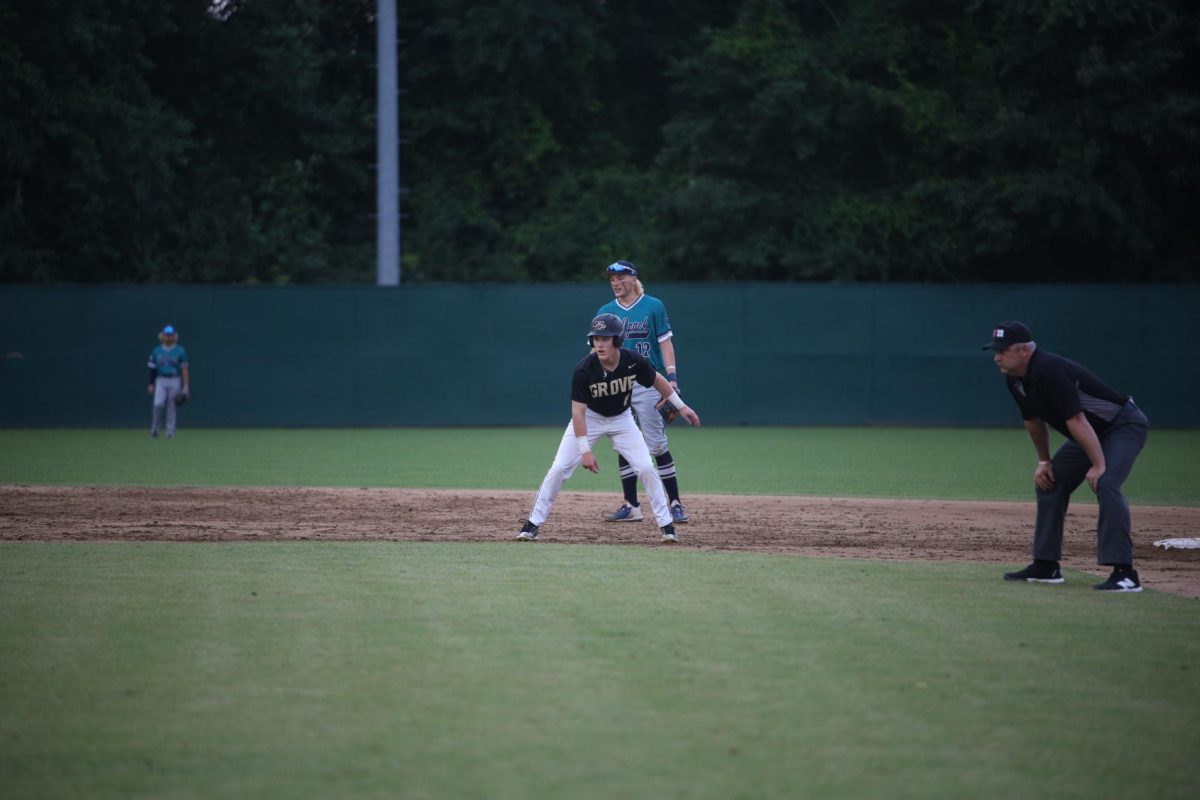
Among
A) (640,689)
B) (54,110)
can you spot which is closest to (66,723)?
(640,689)

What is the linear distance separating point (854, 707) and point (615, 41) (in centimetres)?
3508

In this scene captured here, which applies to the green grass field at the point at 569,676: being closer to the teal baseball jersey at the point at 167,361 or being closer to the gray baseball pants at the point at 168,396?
the teal baseball jersey at the point at 167,361

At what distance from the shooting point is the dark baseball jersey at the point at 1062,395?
8055 mm

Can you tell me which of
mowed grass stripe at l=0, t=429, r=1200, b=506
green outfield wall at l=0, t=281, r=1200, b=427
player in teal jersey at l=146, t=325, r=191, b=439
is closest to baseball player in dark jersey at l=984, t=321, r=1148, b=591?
mowed grass stripe at l=0, t=429, r=1200, b=506

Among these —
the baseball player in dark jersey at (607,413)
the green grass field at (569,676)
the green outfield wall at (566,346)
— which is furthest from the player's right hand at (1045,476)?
the green outfield wall at (566,346)

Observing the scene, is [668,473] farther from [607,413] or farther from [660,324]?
[607,413]

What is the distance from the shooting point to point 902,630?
7047 mm

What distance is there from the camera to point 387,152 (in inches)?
1134

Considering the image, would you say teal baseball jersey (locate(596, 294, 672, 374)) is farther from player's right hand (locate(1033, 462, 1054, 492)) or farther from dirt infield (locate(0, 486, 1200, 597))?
player's right hand (locate(1033, 462, 1054, 492))

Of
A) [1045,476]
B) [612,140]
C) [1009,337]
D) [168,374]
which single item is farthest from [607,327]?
[612,140]

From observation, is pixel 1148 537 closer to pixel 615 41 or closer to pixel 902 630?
pixel 902 630

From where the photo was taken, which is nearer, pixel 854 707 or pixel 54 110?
Answer: pixel 854 707

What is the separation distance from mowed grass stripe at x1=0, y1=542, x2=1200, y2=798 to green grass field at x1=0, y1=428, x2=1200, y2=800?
0.05 ft

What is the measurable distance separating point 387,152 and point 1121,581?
2281cm
